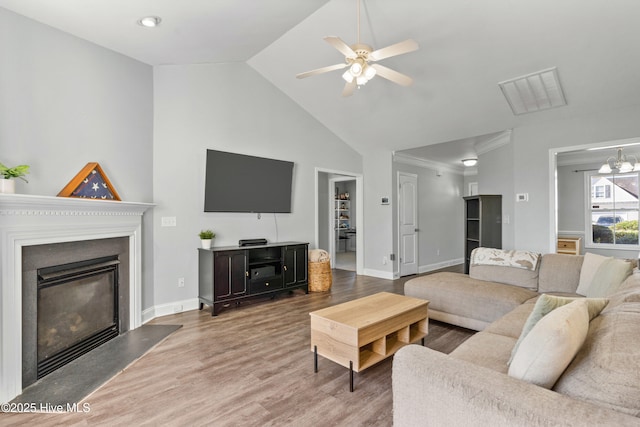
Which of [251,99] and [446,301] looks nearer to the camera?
[446,301]

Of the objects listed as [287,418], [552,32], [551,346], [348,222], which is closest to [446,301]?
[287,418]

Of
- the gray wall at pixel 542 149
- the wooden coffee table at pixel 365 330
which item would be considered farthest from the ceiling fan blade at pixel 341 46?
the gray wall at pixel 542 149

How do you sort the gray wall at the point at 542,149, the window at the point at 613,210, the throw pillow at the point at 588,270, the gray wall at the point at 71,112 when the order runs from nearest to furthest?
the gray wall at the point at 71,112 → the throw pillow at the point at 588,270 → the gray wall at the point at 542,149 → the window at the point at 613,210

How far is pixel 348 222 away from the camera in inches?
432

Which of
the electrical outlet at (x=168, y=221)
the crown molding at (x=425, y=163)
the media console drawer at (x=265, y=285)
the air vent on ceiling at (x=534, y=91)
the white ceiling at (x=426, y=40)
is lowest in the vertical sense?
the media console drawer at (x=265, y=285)

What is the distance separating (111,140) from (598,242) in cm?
845

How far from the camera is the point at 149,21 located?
291 centimetres

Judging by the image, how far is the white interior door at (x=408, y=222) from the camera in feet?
20.6

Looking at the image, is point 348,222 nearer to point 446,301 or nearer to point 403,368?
point 446,301

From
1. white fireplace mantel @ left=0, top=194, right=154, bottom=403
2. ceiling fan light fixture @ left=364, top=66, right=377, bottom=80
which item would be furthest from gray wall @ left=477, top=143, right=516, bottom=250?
white fireplace mantel @ left=0, top=194, right=154, bottom=403

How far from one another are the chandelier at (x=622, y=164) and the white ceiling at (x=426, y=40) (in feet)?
5.13

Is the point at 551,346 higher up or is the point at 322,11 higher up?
the point at 322,11

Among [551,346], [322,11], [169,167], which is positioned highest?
[322,11]

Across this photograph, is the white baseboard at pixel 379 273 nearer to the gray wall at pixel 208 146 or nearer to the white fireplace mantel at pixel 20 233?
the gray wall at pixel 208 146
